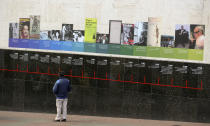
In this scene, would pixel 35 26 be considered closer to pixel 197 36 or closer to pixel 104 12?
pixel 104 12

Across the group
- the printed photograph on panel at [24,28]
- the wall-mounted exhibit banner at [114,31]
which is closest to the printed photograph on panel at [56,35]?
the printed photograph on panel at [24,28]

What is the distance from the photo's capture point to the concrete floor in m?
11.1

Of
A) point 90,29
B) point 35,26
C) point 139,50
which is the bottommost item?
point 139,50

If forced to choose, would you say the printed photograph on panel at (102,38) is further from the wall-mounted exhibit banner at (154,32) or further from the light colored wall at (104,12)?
the wall-mounted exhibit banner at (154,32)

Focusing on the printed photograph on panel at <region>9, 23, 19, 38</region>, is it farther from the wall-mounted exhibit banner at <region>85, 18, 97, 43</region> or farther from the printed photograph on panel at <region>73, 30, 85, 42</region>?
the wall-mounted exhibit banner at <region>85, 18, 97, 43</region>

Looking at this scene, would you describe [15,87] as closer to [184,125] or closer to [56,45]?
[56,45]

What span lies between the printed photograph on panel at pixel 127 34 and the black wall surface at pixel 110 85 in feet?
2.16

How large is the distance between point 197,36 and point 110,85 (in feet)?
11.6

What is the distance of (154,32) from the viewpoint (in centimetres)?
1292

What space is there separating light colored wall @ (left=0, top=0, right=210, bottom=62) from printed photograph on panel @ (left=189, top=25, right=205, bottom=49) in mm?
151

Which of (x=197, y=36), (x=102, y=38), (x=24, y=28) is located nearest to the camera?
(x=197, y=36)

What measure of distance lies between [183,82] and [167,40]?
159cm

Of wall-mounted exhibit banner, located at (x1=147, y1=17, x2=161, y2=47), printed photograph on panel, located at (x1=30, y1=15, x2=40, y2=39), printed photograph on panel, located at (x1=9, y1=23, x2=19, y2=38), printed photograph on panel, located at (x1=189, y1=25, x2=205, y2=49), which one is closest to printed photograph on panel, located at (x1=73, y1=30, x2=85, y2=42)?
printed photograph on panel, located at (x1=30, y1=15, x2=40, y2=39)

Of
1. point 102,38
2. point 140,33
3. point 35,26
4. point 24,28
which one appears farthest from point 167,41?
point 24,28
